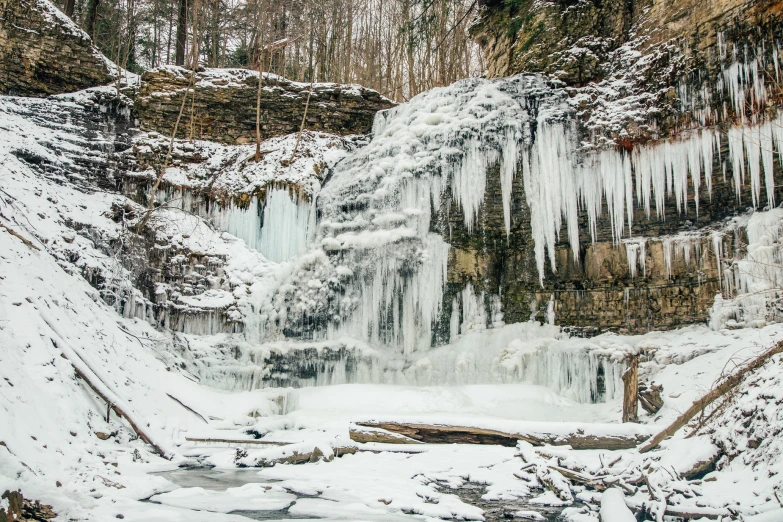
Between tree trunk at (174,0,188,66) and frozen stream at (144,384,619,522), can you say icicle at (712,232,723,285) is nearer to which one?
frozen stream at (144,384,619,522)

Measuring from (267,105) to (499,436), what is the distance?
1106cm

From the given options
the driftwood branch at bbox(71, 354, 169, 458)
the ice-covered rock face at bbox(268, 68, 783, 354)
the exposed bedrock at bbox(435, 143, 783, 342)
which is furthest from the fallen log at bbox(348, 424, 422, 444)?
the exposed bedrock at bbox(435, 143, 783, 342)

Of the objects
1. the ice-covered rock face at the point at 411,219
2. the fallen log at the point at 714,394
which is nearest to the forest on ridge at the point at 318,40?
the ice-covered rock face at the point at 411,219

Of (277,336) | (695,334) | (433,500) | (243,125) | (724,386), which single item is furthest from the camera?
(243,125)

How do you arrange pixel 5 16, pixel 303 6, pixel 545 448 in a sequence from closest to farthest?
pixel 545 448 < pixel 5 16 < pixel 303 6

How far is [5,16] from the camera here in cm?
1238

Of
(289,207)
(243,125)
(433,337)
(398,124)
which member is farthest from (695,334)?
(243,125)

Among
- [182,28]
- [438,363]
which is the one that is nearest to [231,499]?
[438,363]

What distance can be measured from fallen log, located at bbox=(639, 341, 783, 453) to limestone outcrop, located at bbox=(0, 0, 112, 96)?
47.1 ft

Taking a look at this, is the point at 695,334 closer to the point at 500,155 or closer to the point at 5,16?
the point at 500,155

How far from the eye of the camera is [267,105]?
46.0 ft

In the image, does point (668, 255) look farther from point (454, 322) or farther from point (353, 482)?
point (353, 482)

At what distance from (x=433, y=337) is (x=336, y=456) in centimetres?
476

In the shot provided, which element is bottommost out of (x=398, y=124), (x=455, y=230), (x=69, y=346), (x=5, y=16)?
(x=69, y=346)
